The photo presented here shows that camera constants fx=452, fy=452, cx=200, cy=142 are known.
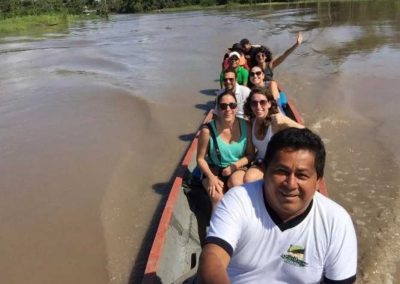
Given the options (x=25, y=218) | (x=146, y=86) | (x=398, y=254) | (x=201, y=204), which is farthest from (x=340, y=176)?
(x=146, y=86)

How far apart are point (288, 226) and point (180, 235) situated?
2191 millimetres

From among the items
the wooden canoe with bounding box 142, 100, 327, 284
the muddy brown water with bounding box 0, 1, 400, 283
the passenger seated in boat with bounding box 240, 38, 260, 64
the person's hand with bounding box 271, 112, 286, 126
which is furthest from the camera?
the passenger seated in boat with bounding box 240, 38, 260, 64

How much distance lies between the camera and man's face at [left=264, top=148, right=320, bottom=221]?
188 centimetres

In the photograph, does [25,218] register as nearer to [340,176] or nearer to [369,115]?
[340,176]

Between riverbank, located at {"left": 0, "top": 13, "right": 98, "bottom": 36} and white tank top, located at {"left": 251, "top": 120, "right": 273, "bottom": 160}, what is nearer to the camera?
white tank top, located at {"left": 251, "top": 120, "right": 273, "bottom": 160}

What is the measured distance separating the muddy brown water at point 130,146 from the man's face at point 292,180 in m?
2.40

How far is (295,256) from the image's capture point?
→ 6.47 feet

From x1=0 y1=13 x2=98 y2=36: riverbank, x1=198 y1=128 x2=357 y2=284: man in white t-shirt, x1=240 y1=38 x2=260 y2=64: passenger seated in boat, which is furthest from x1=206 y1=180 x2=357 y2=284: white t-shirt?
x1=0 y1=13 x2=98 y2=36: riverbank

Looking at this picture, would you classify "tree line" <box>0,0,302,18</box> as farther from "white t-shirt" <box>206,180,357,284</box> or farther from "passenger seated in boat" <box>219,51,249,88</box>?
"white t-shirt" <box>206,180,357,284</box>

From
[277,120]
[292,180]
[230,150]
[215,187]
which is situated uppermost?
[292,180]

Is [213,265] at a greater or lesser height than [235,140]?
greater

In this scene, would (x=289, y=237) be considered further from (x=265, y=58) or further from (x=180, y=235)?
(x=265, y=58)

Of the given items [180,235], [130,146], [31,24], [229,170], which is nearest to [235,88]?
[130,146]

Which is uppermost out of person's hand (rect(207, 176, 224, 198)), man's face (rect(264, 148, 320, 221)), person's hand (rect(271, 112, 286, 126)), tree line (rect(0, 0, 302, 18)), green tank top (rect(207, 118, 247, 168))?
tree line (rect(0, 0, 302, 18))
